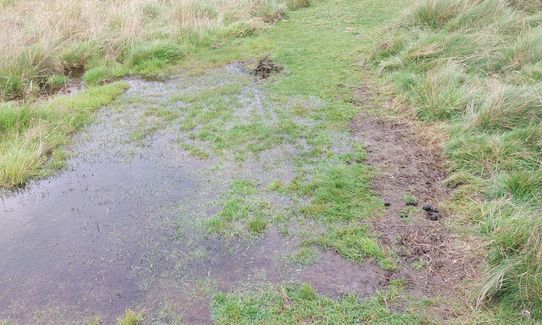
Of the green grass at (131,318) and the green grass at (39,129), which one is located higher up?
the green grass at (39,129)

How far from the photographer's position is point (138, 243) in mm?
3859

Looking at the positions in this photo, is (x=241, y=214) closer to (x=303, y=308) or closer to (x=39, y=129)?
(x=303, y=308)

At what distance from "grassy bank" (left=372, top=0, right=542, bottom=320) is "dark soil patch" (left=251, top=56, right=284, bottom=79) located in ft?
5.27

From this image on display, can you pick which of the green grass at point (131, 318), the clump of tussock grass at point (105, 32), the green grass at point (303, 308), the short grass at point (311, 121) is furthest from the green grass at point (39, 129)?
the green grass at point (303, 308)

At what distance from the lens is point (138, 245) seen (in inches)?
151

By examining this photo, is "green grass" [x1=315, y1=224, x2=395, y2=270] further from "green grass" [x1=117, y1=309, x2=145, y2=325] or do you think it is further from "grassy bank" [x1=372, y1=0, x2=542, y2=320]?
"green grass" [x1=117, y1=309, x2=145, y2=325]

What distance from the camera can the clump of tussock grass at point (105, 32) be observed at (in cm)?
703

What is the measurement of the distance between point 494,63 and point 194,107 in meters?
4.14

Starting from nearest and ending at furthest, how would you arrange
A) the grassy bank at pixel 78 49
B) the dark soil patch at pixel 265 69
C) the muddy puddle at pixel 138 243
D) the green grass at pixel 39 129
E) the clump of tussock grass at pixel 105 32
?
1. the muddy puddle at pixel 138 243
2. the green grass at pixel 39 129
3. the grassy bank at pixel 78 49
4. the clump of tussock grass at pixel 105 32
5. the dark soil patch at pixel 265 69

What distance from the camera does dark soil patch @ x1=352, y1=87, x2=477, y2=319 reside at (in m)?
3.34

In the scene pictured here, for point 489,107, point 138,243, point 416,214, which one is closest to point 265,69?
point 489,107

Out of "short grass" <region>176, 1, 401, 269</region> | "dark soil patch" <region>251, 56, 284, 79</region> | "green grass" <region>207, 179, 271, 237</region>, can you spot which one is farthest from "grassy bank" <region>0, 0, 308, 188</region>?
"green grass" <region>207, 179, 271, 237</region>

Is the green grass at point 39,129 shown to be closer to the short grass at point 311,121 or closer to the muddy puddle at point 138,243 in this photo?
the muddy puddle at point 138,243

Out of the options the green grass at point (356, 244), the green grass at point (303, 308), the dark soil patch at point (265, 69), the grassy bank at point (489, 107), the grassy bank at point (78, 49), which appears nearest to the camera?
the green grass at point (303, 308)
